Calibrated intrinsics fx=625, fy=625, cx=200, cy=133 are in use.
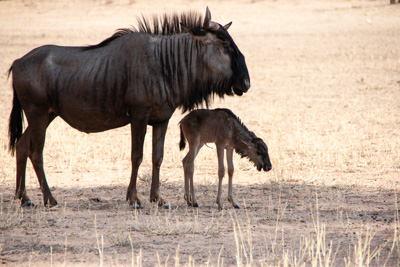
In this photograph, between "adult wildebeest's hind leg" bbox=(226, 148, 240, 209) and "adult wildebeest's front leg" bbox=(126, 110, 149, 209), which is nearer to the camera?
"adult wildebeest's front leg" bbox=(126, 110, 149, 209)

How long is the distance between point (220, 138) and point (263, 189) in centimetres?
143

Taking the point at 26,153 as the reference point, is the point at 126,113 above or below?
above

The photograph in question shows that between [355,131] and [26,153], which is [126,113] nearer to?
[26,153]

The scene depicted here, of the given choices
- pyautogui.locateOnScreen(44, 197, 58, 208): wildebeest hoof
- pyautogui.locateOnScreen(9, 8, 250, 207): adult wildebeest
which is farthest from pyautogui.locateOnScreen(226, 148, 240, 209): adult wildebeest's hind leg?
pyautogui.locateOnScreen(44, 197, 58, 208): wildebeest hoof

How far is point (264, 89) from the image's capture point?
18.8 metres

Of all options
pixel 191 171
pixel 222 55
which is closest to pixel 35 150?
pixel 191 171

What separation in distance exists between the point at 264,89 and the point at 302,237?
12895mm

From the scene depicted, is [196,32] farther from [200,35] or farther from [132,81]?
[132,81]

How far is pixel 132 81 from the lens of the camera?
746 cm

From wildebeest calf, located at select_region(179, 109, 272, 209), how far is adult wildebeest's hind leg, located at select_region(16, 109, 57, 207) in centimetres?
171

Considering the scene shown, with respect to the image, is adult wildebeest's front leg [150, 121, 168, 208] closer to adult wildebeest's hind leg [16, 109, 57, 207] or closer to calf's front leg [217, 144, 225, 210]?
calf's front leg [217, 144, 225, 210]

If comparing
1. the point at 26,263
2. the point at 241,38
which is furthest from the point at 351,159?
the point at 241,38

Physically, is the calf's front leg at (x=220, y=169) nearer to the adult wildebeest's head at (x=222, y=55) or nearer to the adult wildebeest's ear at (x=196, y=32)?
the adult wildebeest's head at (x=222, y=55)

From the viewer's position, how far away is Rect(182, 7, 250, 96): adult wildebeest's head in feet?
24.9
